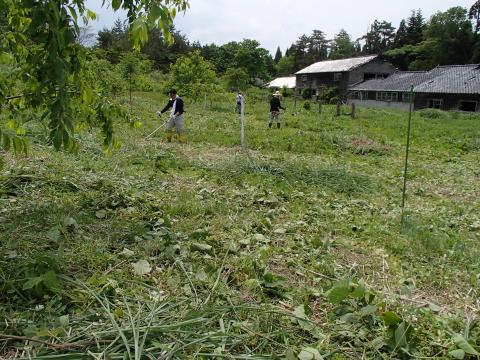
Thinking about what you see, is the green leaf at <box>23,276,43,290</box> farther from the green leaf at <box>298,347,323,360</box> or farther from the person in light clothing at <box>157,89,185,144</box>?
the person in light clothing at <box>157,89,185,144</box>

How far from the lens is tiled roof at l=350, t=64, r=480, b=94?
105 feet

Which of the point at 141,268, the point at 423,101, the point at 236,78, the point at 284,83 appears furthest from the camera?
the point at 284,83

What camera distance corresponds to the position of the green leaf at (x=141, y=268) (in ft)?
10.8

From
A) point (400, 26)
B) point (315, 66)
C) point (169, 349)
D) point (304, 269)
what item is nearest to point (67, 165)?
point (304, 269)

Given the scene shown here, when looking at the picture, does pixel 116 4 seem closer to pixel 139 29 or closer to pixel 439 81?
pixel 139 29

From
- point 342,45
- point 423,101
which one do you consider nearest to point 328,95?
point 423,101

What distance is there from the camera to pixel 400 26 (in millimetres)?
73125

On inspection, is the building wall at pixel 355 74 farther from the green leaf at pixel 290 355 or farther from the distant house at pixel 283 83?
the green leaf at pixel 290 355

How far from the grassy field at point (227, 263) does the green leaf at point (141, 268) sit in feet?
0.05

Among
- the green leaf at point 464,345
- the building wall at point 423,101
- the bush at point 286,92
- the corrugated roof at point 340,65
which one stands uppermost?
the corrugated roof at point 340,65

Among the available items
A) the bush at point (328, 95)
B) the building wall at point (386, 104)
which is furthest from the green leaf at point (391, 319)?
the bush at point (328, 95)

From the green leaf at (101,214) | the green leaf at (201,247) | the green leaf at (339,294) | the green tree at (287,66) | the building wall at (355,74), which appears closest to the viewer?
the green leaf at (339,294)

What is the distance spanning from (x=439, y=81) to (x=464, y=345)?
122ft

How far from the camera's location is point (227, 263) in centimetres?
370
